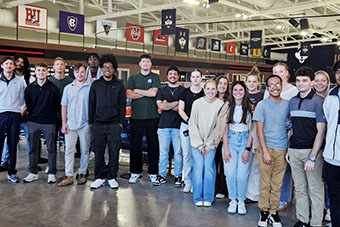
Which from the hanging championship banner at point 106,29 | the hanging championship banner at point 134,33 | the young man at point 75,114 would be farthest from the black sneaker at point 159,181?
the hanging championship banner at point 134,33

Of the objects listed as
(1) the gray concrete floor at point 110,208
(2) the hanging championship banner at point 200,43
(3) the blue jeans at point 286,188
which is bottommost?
(1) the gray concrete floor at point 110,208

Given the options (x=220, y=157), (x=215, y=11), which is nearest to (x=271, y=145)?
(x=220, y=157)

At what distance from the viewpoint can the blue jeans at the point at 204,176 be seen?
13.3 feet

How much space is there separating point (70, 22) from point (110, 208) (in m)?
10.2

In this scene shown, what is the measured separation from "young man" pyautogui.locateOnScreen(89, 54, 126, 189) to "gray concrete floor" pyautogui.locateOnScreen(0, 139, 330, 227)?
410 mm

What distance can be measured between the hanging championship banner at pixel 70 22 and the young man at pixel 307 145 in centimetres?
1084

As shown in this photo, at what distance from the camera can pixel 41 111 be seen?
4.80 meters

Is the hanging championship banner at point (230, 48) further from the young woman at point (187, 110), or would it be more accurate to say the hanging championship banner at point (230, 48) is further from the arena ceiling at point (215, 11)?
the young woman at point (187, 110)

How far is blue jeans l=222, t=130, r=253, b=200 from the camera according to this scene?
384 centimetres

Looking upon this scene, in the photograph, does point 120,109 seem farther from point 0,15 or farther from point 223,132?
point 0,15

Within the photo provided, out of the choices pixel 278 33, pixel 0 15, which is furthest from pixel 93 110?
pixel 278 33

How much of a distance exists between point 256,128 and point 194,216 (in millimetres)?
1157

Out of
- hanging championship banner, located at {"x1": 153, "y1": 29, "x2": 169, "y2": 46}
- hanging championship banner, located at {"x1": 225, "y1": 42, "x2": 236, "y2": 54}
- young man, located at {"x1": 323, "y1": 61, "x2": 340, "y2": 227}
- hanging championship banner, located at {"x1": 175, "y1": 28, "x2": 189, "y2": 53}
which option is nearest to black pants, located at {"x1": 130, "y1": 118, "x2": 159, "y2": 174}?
young man, located at {"x1": 323, "y1": 61, "x2": 340, "y2": 227}

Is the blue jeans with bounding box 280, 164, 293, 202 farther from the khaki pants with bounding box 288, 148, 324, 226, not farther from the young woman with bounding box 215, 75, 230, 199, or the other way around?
the young woman with bounding box 215, 75, 230, 199
